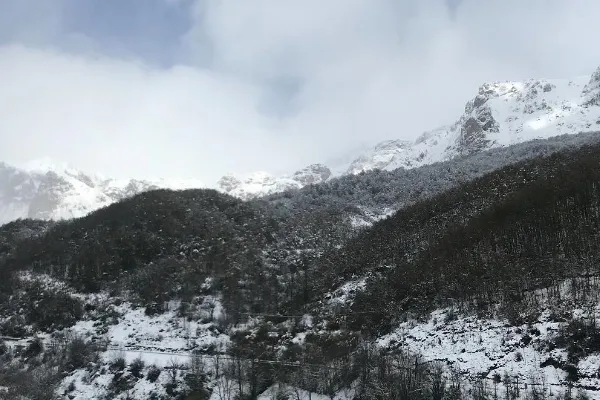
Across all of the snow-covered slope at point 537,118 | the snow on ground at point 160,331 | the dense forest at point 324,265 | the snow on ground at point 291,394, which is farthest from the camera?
the snow-covered slope at point 537,118

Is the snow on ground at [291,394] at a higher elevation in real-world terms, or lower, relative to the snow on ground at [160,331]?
lower

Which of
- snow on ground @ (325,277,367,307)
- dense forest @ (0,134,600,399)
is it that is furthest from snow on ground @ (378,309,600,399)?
snow on ground @ (325,277,367,307)

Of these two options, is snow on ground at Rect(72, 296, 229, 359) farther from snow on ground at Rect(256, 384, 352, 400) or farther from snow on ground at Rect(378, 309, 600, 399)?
snow on ground at Rect(378, 309, 600, 399)

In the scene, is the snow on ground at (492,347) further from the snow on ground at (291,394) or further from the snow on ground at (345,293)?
the snow on ground at (345,293)

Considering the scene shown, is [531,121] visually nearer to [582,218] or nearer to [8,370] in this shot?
[582,218]

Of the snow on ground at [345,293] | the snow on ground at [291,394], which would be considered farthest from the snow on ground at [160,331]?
the snow on ground at [345,293]

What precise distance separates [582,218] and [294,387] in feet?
81.3

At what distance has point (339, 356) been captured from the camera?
31.8 m

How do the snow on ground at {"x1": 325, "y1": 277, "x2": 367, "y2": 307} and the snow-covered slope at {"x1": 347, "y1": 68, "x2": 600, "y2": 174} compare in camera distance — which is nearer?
the snow on ground at {"x1": 325, "y1": 277, "x2": 367, "y2": 307}

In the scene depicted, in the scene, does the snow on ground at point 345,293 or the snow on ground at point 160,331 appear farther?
the snow on ground at point 345,293

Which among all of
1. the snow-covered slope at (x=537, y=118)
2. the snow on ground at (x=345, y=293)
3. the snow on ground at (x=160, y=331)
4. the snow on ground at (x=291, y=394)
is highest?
the snow-covered slope at (x=537, y=118)

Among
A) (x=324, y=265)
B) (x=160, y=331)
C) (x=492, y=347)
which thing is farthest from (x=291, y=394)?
(x=324, y=265)

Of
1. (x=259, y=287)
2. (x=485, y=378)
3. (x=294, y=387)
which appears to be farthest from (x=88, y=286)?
(x=485, y=378)

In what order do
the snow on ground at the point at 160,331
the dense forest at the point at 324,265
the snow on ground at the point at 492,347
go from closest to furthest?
the snow on ground at the point at 492,347 → the dense forest at the point at 324,265 → the snow on ground at the point at 160,331
